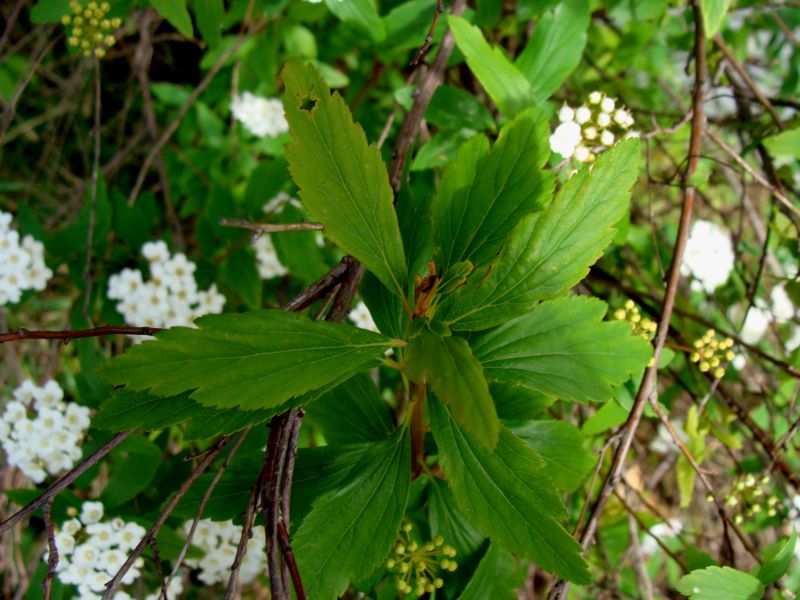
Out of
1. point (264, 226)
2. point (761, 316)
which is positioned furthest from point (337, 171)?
point (761, 316)

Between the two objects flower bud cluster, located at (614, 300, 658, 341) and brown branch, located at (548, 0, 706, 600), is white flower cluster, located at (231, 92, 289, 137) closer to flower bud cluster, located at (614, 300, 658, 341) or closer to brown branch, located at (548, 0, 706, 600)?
brown branch, located at (548, 0, 706, 600)

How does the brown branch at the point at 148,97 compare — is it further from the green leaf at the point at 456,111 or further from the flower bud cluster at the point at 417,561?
the flower bud cluster at the point at 417,561

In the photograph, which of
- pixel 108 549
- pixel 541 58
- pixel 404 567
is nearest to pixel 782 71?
pixel 541 58

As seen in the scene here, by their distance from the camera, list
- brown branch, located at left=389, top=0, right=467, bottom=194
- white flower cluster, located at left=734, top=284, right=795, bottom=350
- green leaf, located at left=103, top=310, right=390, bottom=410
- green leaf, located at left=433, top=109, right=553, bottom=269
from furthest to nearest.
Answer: white flower cluster, located at left=734, top=284, right=795, bottom=350, brown branch, located at left=389, top=0, right=467, bottom=194, green leaf, located at left=433, top=109, right=553, bottom=269, green leaf, located at left=103, top=310, right=390, bottom=410

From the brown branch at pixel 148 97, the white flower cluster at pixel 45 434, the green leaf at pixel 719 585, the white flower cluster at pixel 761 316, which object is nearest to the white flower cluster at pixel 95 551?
the white flower cluster at pixel 45 434

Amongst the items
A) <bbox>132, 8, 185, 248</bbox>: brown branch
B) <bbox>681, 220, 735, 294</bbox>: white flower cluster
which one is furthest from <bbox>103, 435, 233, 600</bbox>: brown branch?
<bbox>681, 220, 735, 294</bbox>: white flower cluster

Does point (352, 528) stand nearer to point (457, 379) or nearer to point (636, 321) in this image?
point (457, 379)
